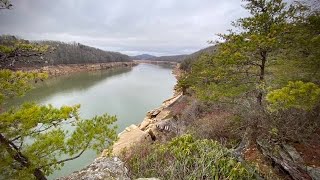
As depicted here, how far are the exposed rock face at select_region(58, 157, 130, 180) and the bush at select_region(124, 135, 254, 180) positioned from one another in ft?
2.35

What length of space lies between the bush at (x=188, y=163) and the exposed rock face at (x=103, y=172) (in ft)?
2.35

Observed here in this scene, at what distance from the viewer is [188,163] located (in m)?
6.17

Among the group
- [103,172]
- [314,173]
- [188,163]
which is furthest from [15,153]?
[314,173]

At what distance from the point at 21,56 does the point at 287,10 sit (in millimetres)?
8955

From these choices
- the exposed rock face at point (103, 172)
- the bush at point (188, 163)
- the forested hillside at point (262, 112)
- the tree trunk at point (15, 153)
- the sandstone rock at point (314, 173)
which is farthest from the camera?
the tree trunk at point (15, 153)

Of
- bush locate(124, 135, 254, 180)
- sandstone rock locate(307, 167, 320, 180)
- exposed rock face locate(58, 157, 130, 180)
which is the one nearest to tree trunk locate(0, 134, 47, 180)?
exposed rock face locate(58, 157, 130, 180)

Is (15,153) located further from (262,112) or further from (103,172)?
(262,112)

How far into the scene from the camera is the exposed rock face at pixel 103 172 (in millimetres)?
5098

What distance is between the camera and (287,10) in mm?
9523

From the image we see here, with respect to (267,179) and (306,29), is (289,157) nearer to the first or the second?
(267,179)

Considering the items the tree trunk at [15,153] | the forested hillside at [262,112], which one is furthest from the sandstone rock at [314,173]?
the tree trunk at [15,153]

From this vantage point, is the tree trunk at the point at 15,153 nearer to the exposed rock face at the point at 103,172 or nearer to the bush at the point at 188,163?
the exposed rock face at the point at 103,172

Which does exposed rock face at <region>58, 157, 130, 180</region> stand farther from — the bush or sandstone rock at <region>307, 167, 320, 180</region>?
sandstone rock at <region>307, 167, 320, 180</region>

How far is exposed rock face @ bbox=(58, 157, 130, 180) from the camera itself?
510 cm
